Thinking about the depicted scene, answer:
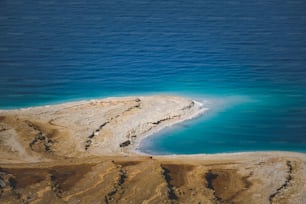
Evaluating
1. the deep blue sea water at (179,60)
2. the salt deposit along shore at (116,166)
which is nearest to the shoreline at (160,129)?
the salt deposit along shore at (116,166)

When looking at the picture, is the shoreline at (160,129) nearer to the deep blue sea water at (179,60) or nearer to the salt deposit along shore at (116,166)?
the salt deposit along shore at (116,166)

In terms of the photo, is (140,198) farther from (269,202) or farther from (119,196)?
(269,202)

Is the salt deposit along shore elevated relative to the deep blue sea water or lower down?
lower down

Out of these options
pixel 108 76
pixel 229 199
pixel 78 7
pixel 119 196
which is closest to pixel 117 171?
pixel 119 196

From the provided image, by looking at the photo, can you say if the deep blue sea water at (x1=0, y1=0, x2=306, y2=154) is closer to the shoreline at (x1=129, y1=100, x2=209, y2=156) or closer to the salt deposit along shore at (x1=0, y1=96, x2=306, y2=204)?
the shoreline at (x1=129, y1=100, x2=209, y2=156)

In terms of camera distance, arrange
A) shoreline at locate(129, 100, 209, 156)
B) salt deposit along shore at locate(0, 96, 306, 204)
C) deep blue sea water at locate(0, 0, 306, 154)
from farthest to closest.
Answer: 1. deep blue sea water at locate(0, 0, 306, 154)
2. shoreline at locate(129, 100, 209, 156)
3. salt deposit along shore at locate(0, 96, 306, 204)

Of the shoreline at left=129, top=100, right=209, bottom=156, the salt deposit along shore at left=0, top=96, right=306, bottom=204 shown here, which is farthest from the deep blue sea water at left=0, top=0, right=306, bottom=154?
the salt deposit along shore at left=0, top=96, right=306, bottom=204
